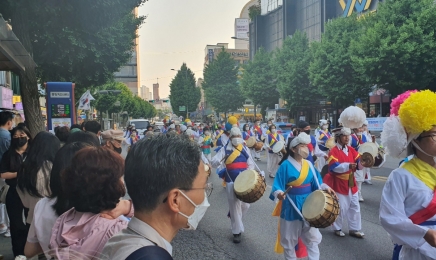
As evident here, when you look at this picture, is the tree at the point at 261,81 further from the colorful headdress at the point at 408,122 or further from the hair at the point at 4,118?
the colorful headdress at the point at 408,122

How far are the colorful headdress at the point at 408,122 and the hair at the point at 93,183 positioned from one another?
7.22 ft

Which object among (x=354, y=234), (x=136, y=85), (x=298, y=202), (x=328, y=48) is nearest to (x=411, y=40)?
(x=328, y=48)

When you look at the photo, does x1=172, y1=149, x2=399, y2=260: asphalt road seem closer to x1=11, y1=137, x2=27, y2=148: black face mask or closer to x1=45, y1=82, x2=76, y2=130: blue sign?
x1=11, y1=137, x2=27, y2=148: black face mask

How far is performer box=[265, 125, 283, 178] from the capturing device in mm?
13539

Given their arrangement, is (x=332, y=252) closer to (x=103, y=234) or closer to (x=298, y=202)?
(x=298, y=202)

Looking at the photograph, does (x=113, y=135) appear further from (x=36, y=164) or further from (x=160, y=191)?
(x=160, y=191)

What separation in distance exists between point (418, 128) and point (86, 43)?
994 centimetres

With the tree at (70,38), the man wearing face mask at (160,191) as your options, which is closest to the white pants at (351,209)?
the man wearing face mask at (160,191)

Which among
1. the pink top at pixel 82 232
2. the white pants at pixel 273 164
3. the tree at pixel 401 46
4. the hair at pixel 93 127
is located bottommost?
Result: the white pants at pixel 273 164

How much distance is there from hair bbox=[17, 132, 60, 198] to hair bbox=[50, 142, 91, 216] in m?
0.55

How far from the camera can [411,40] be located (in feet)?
76.6

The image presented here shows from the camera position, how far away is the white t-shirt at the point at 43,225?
8.79ft

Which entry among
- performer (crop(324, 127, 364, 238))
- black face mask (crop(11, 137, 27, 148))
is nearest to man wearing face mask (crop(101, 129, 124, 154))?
black face mask (crop(11, 137, 27, 148))

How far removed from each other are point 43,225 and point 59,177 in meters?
0.35
